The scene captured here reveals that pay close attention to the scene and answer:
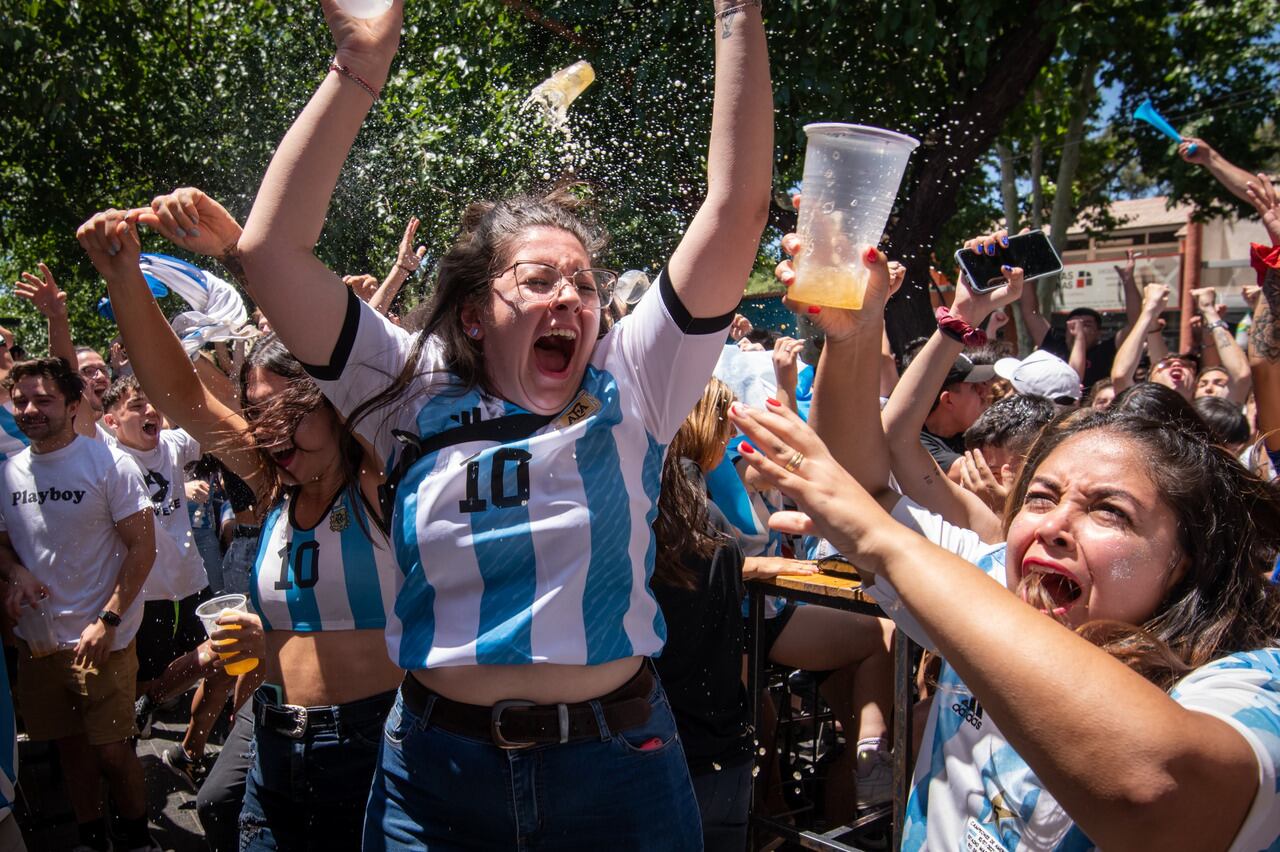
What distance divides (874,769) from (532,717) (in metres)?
2.32

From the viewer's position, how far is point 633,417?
184 cm

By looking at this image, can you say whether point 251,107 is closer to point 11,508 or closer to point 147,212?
point 11,508

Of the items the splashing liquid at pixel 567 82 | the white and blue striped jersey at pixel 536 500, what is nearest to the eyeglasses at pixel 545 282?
the white and blue striped jersey at pixel 536 500

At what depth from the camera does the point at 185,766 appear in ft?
15.9

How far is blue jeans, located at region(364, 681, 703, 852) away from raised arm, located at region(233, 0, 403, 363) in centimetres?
72

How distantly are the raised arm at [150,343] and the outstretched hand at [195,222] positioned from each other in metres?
0.10

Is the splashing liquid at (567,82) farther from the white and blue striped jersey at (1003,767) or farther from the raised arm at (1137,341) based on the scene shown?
the raised arm at (1137,341)

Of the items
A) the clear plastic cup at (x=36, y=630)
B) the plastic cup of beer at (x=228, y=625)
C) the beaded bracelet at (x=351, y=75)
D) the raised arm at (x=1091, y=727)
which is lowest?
the clear plastic cup at (x=36, y=630)

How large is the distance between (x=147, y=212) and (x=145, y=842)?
313 cm

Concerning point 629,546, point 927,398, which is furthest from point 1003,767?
point 927,398

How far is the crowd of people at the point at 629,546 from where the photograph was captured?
3.69 ft

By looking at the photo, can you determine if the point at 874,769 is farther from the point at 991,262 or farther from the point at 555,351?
Result: the point at 555,351

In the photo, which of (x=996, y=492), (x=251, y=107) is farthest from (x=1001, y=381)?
(x=251, y=107)

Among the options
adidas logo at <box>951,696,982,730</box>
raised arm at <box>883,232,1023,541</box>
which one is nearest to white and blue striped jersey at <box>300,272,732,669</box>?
adidas logo at <box>951,696,982,730</box>
